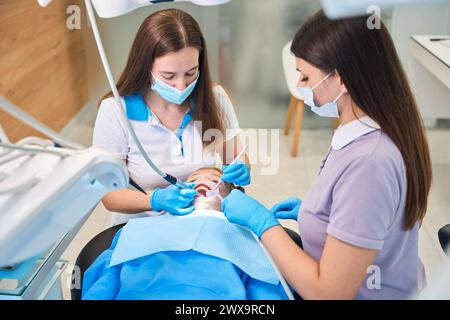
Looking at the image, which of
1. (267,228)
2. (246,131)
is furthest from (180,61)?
(246,131)

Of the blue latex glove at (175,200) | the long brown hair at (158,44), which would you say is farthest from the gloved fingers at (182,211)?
the long brown hair at (158,44)

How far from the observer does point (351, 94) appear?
888mm

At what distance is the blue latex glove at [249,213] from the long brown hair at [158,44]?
0.43 metres

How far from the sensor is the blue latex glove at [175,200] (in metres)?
1.20

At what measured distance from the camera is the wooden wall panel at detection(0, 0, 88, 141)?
1.89 metres

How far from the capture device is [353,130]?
92cm

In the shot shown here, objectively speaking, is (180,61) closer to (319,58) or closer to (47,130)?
(319,58)

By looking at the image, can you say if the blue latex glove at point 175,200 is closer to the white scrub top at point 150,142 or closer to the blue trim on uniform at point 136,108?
the white scrub top at point 150,142

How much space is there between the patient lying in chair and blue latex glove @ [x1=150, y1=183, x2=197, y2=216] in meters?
0.03

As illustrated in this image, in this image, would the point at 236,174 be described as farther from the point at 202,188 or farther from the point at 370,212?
the point at 370,212

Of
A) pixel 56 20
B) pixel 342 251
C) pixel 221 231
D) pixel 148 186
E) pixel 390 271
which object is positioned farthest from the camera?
pixel 56 20

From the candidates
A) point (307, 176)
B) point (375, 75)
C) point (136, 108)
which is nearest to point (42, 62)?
point (136, 108)

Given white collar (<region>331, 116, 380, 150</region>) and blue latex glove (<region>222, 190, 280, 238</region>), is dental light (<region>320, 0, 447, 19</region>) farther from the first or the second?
blue latex glove (<region>222, 190, 280, 238</region>)
